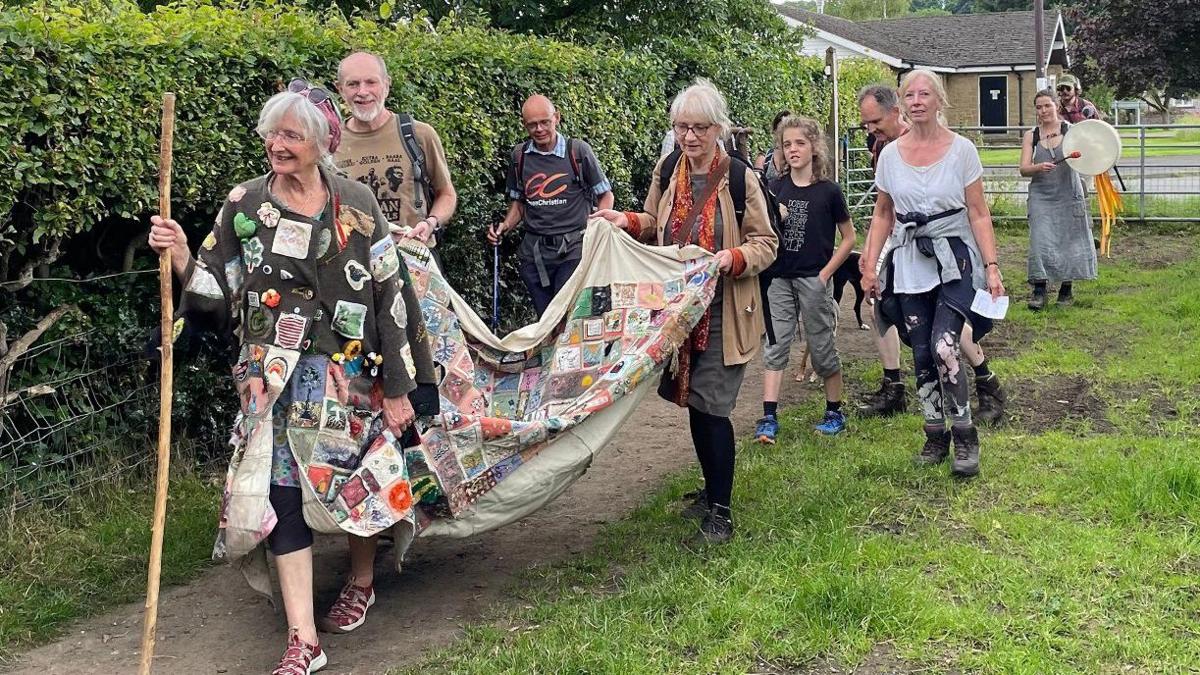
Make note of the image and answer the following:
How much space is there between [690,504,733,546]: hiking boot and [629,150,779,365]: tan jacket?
68 centimetres

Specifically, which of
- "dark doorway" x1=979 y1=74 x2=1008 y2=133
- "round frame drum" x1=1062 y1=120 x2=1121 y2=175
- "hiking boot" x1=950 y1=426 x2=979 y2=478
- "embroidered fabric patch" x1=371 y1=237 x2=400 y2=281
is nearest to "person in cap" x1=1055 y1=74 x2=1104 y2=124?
"round frame drum" x1=1062 y1=120 x2=1121 y2=175

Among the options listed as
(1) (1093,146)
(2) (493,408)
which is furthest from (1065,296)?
(2) (493,408)

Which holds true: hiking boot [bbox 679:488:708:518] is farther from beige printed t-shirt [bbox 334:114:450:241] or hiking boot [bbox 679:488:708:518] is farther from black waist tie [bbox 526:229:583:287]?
black waist tie [bbox 526:229:583:287]

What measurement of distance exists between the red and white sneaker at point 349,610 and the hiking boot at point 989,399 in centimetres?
394

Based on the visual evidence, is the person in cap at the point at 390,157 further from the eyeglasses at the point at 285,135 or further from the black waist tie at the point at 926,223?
the black waist tie at the point at 926,223

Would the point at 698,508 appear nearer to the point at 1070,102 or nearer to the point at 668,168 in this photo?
the point at 668,168

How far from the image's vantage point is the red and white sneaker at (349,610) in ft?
16.0

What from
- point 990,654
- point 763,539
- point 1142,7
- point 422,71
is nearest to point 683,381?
point 763,539

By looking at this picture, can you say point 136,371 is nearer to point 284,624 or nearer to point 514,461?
point 284,624

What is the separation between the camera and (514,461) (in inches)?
200

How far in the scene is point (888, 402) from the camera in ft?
25.5

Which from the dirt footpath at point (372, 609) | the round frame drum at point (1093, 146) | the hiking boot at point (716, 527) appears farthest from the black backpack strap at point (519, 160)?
the round frame drum at point (1093, 146)

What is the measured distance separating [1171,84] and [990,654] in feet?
107

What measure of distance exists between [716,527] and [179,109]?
125 inches
